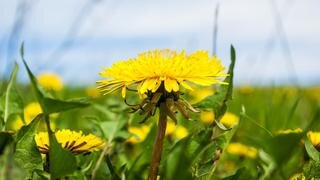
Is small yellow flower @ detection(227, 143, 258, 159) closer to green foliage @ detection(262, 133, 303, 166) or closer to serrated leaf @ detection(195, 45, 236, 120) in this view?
serrated leaf @ detection(195, 45, 236, 120)

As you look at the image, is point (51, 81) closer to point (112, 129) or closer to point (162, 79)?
point (112, 129)

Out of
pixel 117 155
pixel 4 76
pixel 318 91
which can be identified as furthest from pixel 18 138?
pixel 318 91

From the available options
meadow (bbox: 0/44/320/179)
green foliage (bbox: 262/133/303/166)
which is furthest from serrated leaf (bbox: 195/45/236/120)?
green foliage (bbox: 262/133/303/166)

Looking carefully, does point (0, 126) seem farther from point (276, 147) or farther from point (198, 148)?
point (276, 147)

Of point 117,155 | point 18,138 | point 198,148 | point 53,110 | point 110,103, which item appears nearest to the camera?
point 53,110

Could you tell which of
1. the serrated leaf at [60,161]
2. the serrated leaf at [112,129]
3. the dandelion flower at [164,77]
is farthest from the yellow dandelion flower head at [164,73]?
the serrated leaf at [112,129]

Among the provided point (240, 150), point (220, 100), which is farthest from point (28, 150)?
point (240, 150)
